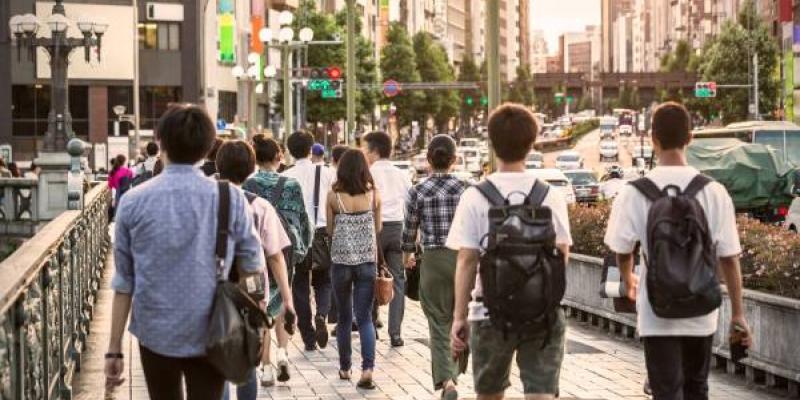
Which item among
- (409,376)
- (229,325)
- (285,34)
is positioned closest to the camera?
(229,325)

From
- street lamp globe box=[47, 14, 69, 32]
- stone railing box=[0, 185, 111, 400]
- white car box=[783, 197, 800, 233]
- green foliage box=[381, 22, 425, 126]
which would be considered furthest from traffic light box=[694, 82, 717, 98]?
stone railing box=[0, 185, 111, 400]

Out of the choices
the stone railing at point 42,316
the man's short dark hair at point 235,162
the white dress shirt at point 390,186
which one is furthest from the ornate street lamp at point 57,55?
the man's short dark hair at point 235,162

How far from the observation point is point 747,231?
14641 mm

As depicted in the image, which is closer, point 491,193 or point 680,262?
point 680,262

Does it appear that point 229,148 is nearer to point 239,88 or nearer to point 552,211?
point 552,211

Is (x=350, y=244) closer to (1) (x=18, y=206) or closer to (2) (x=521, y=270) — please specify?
(2) (x=521, y=270)

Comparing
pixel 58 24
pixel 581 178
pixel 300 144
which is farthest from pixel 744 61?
pixel 300 144

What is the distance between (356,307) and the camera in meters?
11.9

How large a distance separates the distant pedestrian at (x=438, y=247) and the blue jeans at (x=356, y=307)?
1.88 feet

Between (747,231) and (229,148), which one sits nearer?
(229,148)

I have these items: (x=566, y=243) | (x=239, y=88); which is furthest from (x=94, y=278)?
(x=239, y=88)

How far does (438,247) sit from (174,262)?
16.0 feet

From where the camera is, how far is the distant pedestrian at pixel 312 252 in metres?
14.0

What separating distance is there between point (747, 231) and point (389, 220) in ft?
10.8
